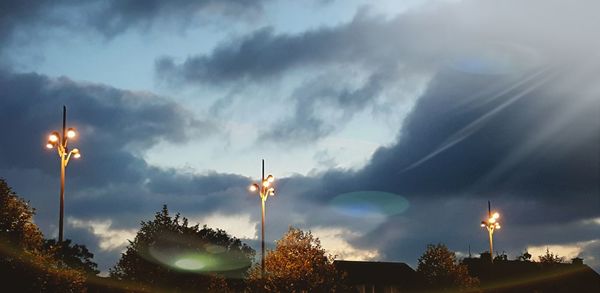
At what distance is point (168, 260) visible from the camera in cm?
2948

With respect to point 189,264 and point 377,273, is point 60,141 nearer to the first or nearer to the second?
point 189,264

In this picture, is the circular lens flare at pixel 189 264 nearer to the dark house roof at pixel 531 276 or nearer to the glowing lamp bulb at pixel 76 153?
the glowing lamp bulb at pixel 76 153

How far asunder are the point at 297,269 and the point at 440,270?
14.3 metres

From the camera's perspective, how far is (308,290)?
33.9 metres

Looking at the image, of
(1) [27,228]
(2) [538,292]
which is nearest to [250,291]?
(1) [27,228]

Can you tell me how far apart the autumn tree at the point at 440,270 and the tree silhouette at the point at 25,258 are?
25.6 meters

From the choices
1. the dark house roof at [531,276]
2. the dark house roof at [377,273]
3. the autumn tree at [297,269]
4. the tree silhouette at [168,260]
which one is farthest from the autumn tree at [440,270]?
the dark house roof at [377,273]

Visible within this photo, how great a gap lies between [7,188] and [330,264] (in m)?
16.0

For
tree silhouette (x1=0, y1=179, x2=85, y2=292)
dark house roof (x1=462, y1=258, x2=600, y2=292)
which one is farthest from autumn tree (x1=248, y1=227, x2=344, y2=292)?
dark house roof (x1=462, y1=258, x2=600, y2=292)

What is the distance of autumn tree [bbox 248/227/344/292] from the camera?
34.1 meters

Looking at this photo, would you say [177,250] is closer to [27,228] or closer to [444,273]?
[27,228]

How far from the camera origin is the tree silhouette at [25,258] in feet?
76.8

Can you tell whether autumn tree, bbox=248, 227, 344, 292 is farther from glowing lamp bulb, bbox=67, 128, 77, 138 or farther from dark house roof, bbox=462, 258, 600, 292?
dark house roof, bbox=462, 258, 600, 292

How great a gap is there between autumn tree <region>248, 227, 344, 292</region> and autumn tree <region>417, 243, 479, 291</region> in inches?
453
